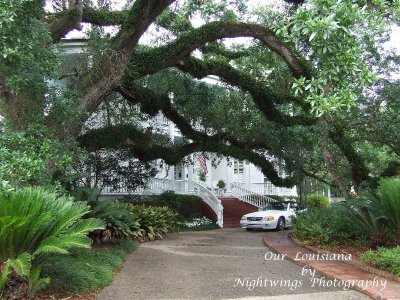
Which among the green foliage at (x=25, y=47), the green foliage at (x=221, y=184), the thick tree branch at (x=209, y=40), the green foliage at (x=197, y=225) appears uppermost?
→ the thick tree branch at (x=209, y=40)

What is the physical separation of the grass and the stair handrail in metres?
12.6

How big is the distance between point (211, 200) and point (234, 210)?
2685 millimetres

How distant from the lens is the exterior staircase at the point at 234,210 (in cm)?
2314

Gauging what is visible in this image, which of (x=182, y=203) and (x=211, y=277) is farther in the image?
(x=182, y=203)

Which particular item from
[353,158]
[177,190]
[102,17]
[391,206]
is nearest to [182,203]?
[177,190]

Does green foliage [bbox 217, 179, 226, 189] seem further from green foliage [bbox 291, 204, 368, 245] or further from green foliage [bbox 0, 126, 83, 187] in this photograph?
green foliage [bbox 0, 126, 83, 187]

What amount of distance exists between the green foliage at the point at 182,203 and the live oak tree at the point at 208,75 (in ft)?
10.7

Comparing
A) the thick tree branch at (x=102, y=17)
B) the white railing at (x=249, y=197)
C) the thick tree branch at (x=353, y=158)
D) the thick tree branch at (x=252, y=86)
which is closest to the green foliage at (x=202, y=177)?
the white railing at (x=249, y=197)

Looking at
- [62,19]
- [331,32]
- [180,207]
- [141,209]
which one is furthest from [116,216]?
[180,207]

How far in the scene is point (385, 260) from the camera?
830cm

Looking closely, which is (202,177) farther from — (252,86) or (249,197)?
(252,86)

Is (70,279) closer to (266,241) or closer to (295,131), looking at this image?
(266,241)

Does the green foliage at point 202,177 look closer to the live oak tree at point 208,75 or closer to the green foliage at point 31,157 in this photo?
the live oak tree at point 208,75

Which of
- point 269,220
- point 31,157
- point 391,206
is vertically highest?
point 31,157
